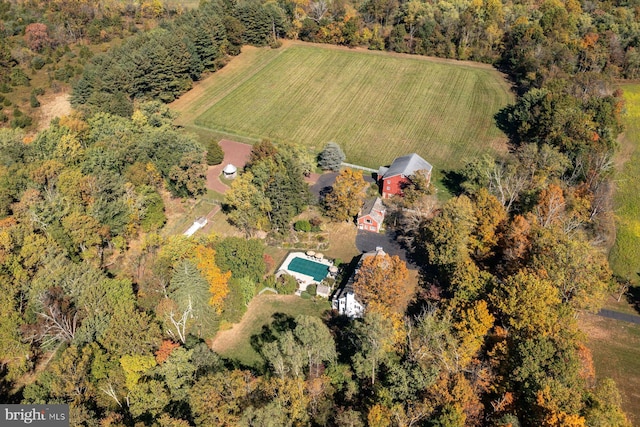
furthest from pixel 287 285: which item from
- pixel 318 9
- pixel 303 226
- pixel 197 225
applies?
pixel 318 9

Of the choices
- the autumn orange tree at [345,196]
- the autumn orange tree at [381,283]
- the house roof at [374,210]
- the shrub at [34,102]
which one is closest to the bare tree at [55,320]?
the autumn orange tree at [381,283]

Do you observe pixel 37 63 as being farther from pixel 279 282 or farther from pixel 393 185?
pixel 393 185

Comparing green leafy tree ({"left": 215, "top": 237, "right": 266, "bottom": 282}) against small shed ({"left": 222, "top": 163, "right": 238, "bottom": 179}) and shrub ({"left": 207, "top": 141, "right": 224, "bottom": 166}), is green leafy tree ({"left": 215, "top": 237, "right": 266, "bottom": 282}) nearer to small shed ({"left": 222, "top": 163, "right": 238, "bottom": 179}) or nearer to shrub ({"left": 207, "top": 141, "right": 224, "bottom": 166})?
small shed ({"left": 222, "top": 163, "right": 238, "bottom": 179})

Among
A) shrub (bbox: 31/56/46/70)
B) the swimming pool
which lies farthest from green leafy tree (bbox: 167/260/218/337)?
shrub (bbox: 31/56/46/70)

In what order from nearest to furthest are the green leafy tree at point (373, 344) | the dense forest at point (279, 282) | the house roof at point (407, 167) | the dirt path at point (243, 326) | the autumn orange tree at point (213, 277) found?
the dense forest at point (279, 282) < the green leafy tree at point (373, 344) < the autumn orange tree at point (213, 277) < the dirt path at point (243, 326) < the house roof at point (407, 167)

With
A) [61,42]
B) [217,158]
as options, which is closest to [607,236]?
[217,158]

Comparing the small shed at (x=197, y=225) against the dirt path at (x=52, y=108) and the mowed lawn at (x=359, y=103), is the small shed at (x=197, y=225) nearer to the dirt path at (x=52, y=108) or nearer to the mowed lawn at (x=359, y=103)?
the mowed lawn at (x=359, y=103)
